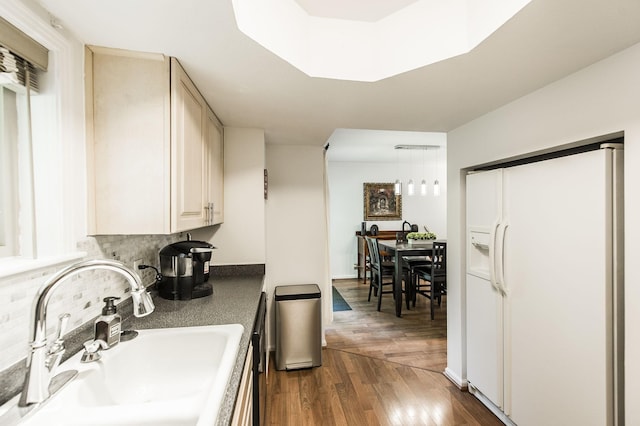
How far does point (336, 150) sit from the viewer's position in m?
4.87

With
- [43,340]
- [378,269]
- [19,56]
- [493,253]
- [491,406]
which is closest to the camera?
[43,340]

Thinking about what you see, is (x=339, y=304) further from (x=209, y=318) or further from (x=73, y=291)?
(x=73, y=291)

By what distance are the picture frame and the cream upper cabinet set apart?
16.5ft

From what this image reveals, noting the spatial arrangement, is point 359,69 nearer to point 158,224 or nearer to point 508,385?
point 158,224

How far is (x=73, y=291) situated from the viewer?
3.70 feet

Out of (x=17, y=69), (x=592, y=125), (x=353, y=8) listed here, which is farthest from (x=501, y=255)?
(x=17, y=69)

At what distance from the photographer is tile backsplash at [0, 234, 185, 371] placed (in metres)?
0.85

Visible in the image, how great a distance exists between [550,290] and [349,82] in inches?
61.0

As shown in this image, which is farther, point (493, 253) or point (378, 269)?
point (378, 269)

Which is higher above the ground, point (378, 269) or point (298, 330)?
point (378, 269)

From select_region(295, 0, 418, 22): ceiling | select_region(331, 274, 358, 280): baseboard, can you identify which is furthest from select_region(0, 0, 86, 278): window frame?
select_region(331, 274, 358, 280): baseboard

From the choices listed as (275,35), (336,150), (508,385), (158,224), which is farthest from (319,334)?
(336,150)

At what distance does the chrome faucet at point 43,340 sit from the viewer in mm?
715

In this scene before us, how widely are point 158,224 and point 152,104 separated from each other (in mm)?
528
